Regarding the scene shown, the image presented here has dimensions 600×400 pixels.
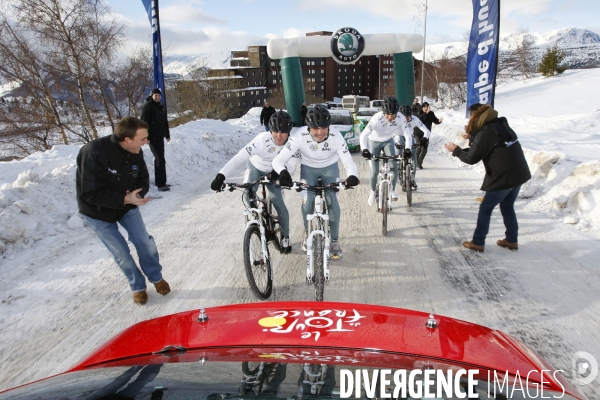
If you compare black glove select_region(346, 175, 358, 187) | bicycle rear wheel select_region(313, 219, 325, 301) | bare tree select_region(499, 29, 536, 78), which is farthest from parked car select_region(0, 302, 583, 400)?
bare tree select_region(499, 29, 536, 78)

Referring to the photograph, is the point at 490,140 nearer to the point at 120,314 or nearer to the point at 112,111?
the point at 120,314

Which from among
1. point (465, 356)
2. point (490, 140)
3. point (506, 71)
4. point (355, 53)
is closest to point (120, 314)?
point (465, 356)

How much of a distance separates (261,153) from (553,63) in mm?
42086

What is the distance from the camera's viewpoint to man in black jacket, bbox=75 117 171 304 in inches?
146

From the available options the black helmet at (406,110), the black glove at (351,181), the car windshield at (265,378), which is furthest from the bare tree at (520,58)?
the car windshield at (265,378)

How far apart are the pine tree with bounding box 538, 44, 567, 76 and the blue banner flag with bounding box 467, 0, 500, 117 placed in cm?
3515

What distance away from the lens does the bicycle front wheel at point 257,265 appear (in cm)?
412

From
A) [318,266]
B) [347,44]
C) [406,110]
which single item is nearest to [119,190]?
[318,266]

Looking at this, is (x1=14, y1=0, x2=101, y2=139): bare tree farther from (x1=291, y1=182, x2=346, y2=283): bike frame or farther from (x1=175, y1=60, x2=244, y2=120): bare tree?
(x1=175, y1=60, x2=244, y2=120): bare tree

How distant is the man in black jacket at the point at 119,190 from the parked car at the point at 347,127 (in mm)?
10803

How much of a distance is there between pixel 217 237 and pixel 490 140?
167 inches

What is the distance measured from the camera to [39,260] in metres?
5.24

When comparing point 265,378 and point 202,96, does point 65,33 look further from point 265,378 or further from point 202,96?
point 202,96

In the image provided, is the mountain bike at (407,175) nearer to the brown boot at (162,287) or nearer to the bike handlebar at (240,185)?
the bike handlebar at (240,185)
